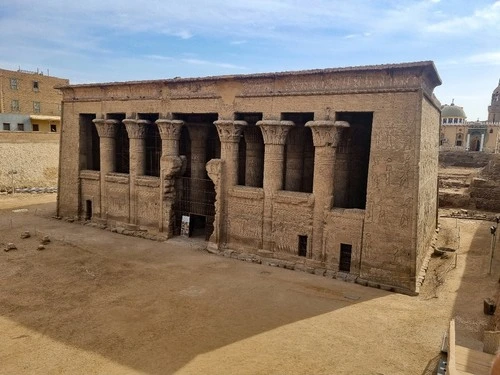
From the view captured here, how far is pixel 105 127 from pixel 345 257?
16.8 meters

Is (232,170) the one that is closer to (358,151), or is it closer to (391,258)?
(358,151)

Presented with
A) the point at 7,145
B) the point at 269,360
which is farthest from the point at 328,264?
the point at 7,145

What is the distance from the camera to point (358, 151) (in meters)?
18.8

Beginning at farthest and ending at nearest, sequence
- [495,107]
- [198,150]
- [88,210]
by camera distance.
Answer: [495,107], [88,210], [198,150]

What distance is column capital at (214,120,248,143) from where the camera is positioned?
732 inches

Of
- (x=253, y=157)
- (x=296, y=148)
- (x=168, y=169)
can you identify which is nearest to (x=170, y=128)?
(x=168, y=169)

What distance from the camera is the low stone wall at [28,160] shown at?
121 ft

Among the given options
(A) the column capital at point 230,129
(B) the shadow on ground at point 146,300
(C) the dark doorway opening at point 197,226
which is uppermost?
(A) the column capital at point 230,129

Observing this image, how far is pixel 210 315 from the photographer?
40.2 feet

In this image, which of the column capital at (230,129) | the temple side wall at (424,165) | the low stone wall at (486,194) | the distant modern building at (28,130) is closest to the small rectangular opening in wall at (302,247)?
the temple side wall at (424,165)

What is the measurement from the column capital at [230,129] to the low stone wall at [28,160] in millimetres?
28179

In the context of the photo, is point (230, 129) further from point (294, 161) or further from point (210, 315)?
point (210, 315)

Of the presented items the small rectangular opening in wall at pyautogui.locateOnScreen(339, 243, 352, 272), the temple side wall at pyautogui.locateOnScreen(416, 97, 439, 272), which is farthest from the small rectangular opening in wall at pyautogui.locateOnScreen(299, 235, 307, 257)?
the temple side wall at pyautogui.locateOnScreen(416, 97, 439, 272)

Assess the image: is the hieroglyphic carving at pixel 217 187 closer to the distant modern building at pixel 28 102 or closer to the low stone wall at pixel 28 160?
the low stone wall at pixel 28 160
